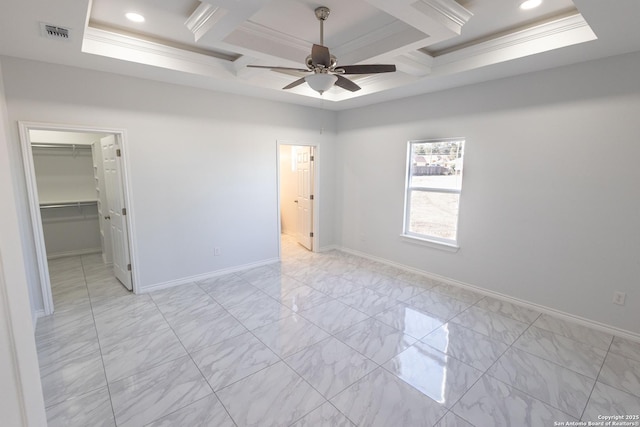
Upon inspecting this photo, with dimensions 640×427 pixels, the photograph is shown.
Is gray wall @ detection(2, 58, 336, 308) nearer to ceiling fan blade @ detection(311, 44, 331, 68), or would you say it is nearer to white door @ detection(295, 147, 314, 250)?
white door @ detection(295, 147, 314, 250)

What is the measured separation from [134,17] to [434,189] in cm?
408

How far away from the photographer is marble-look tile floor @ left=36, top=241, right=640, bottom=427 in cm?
211

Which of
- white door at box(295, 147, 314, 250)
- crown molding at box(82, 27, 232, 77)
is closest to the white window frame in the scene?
white door at box(295, 147, 314, 250)

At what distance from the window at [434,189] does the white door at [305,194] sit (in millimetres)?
1916

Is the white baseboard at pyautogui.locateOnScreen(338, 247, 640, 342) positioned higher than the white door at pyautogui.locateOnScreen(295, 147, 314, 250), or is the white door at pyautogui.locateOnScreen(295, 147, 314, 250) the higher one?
the white door at pyautogui.locateOnScreen(295, 147, 314, 250)

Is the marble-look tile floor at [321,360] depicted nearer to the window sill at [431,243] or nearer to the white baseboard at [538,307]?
the white baseboard at [538,307]

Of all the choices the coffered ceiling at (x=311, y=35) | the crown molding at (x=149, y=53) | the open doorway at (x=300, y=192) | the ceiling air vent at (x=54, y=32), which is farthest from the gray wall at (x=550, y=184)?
the ceiling air vent at (x=54, y=32)

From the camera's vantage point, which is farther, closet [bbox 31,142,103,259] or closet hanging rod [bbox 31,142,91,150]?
closet [bbox 31,142,103,259]

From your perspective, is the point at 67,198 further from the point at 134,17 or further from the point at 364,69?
the point at 364,69

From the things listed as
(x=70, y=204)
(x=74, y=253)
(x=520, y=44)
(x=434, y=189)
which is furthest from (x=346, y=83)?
(x=74, y=253)

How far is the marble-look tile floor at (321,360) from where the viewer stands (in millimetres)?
2109

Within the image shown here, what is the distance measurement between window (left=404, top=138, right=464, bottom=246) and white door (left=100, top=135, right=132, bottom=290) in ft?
13.3

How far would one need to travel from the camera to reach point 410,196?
4766 mm

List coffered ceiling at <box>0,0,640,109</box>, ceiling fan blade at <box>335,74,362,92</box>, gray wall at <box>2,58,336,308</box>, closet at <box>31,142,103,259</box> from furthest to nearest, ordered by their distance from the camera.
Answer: closet at <box>31,142,103,259</box>, gray wall at <box>2,58,336,308</box>, ceiling fan blade at <box>335,74,362,92</box>, coffered ceiling at <box>0,0,640,109</box>
